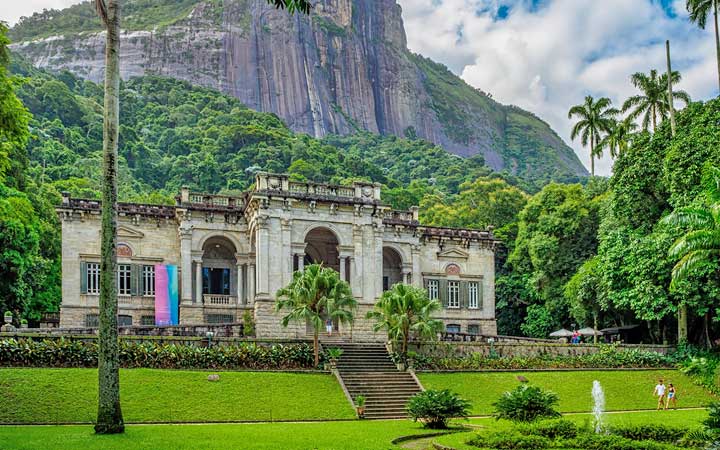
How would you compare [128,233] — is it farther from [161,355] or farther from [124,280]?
[161,355]

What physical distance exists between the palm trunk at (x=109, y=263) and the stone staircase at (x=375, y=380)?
11092mm

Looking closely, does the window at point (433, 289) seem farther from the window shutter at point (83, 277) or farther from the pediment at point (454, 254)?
the window shutter at point (83, 277)

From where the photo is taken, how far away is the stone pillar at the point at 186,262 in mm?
41062

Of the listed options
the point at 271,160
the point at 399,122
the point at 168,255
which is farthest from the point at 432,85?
the point at 168,255

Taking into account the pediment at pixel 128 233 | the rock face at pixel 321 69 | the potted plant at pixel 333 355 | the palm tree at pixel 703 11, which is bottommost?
the potted plant at pixel 333 355

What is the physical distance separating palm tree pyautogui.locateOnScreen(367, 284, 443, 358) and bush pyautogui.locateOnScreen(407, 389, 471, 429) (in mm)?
9746

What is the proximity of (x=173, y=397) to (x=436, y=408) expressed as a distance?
9.18 m

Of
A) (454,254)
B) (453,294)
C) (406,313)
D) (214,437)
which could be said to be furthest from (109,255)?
(454,254)

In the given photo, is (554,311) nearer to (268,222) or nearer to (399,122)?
(268,222)

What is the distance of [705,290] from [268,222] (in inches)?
834

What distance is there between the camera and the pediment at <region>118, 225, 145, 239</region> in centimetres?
4078

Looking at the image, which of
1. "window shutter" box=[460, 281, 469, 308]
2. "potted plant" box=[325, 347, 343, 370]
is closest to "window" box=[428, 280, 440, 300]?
"window shutter" box=[460, 281, 469, 308]

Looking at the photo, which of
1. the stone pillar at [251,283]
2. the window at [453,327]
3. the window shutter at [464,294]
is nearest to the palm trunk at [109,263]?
the stone pillar at [251,283]

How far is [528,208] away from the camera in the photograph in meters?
52.0
